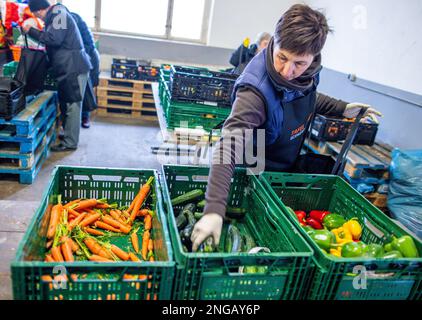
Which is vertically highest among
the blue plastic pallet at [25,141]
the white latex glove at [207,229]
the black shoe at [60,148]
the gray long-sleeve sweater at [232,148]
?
the gray long-sleeve sweater at [232,148]

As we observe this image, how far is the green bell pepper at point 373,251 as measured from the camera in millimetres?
1660

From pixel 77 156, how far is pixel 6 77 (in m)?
1.30

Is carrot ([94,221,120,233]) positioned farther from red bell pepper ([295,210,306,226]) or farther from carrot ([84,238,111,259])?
red bell pepper ([295,210,306,226])

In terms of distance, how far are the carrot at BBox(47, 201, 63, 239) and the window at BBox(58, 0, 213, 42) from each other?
5801 millimetres

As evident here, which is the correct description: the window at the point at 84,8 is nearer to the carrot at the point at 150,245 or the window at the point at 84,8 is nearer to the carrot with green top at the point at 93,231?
the carrot with green top at the point at 93,231

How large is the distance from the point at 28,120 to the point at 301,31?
9.92 ft

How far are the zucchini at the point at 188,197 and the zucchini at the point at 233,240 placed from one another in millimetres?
263

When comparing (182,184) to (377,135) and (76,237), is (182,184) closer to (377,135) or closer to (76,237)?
(76,237)

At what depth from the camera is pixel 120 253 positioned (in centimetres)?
178

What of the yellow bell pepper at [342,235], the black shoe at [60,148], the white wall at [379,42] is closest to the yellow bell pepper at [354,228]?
the yellow bell pepper at [342,235]

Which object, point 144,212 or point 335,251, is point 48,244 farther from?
point 335,251

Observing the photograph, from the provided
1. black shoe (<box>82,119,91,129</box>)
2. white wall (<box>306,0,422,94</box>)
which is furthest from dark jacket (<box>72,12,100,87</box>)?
white wall (<box>306,0,422,94</box>)

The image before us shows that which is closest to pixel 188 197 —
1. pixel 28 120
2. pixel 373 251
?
pixel 373 251

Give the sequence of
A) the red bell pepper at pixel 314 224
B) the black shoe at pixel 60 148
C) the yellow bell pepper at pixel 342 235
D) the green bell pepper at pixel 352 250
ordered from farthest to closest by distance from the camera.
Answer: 1. the black shoe at pixel 60 148
2. the red bell pepper at pixel 314 224
3. the yellow bell pepper at pixel 342 235
4. the green bell pepper at pixel 352 250
